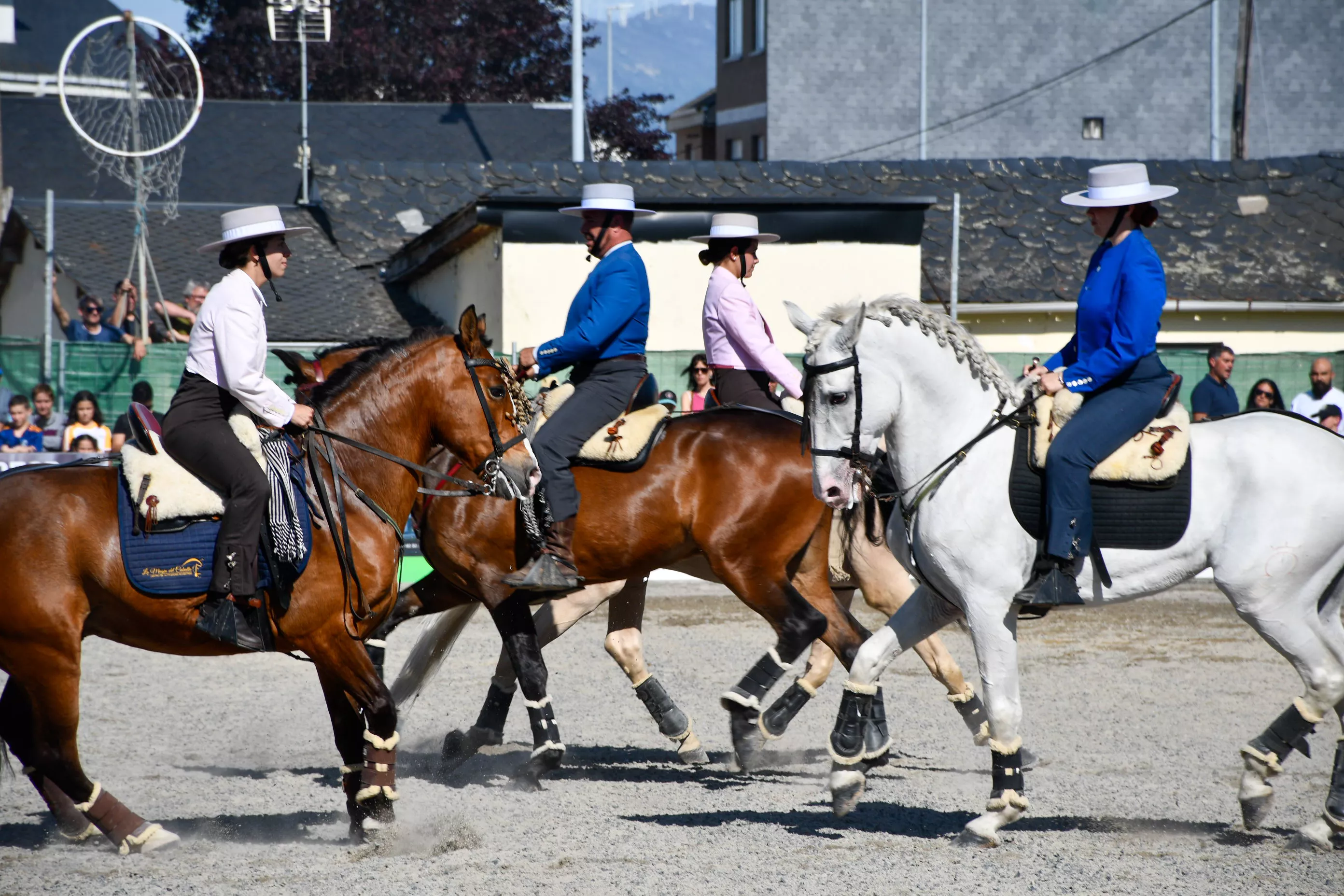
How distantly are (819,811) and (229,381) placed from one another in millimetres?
3253

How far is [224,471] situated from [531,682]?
6.69 ft

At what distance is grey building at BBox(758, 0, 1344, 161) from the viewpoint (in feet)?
115

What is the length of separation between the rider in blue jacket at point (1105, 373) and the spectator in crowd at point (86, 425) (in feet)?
32.1

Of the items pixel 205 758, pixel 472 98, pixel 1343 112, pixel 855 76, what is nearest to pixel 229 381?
pixel 205 758

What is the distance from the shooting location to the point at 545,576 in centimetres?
698

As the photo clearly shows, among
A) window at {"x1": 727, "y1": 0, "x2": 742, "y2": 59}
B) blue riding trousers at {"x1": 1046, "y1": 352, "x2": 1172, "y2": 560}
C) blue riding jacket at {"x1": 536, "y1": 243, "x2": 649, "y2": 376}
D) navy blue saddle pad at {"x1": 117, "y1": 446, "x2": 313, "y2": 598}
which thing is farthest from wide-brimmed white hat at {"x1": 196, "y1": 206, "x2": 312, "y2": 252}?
Answer: window at {"x1": 727, "y1": 0, "x2": 742, "y2": 59}

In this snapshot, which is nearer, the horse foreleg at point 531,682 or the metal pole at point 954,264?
the horse foreleg at point 531,682

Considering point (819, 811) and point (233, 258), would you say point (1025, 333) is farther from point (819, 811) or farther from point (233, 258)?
point (233, 258)

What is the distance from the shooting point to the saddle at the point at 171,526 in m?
5.52

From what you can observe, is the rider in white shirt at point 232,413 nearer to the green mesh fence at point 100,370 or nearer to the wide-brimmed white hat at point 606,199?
the wide-brimmed white hat at point 606,199

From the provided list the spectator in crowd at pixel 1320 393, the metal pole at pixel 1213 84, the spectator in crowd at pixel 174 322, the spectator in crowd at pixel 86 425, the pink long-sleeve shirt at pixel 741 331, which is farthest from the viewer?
the metal pole at pixel 1213 84

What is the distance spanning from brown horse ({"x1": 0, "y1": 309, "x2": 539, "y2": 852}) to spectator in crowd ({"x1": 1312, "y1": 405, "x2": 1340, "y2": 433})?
10.8 meters

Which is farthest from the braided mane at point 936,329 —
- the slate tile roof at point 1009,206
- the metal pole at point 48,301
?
the slate tile roof at point 1009,206

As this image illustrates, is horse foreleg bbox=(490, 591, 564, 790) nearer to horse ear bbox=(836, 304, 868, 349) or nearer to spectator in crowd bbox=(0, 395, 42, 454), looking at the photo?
horse ear bbox=(836, 304, 868, 349)
